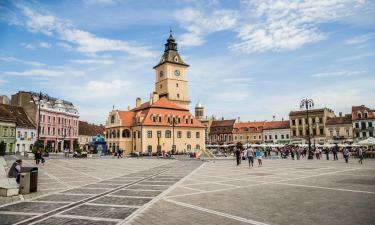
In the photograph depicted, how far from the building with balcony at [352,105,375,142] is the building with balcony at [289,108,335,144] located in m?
7.44

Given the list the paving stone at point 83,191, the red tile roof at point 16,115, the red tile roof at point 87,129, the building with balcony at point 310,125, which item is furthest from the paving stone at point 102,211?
the red tile roof at point 87,129

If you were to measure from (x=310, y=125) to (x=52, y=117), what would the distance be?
6693cm

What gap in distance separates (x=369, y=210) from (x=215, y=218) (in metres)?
4.51

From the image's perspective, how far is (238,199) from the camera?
34.6ft

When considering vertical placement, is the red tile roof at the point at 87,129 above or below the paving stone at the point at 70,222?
above

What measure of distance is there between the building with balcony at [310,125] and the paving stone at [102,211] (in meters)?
75.9

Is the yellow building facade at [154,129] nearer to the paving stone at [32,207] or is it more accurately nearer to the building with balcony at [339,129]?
the building with balcony at [339,129]

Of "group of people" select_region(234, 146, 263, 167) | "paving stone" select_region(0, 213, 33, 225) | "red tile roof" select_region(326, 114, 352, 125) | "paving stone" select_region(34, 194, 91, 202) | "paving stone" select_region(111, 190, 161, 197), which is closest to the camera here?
"paving stone" select_region(0, 213, 33, 225)

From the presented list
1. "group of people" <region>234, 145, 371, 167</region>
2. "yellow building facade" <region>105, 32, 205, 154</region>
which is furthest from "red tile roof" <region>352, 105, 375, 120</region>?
"yellow building facade" <region>105, 32, 205, 154</region>

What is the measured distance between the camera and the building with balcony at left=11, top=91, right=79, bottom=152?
68.6 m

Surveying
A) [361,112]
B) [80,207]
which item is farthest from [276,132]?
[80,207]

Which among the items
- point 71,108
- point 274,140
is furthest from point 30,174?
point 274,140

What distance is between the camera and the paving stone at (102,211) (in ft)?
26.8

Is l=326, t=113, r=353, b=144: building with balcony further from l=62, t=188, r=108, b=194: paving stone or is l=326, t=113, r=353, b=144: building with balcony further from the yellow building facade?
l=62, t=188, r=108, b=194: paving stone
